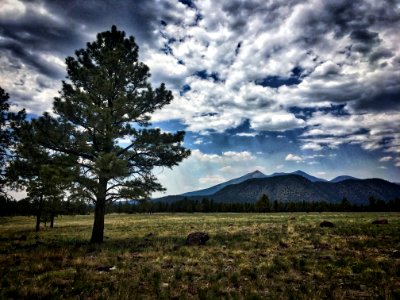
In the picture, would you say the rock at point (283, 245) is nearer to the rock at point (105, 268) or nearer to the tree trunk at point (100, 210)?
the rock at point (105, 268)

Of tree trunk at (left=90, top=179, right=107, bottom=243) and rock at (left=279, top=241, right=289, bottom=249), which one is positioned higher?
tree trunk at (left=90, top=179, right=107, bottom=243)

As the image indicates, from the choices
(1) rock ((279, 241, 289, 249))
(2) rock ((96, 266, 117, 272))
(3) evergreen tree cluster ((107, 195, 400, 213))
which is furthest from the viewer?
(3) evergreen tree cluster ((107, 195, 400, 213))

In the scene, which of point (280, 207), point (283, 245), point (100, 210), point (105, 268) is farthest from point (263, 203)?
point (105, 268)

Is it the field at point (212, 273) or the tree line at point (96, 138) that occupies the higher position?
the tree line at point (96, 138)

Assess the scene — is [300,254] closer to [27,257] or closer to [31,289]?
[31,289]

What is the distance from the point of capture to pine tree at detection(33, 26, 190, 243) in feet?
49.8

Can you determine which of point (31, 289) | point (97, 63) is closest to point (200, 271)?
point (31, 289)

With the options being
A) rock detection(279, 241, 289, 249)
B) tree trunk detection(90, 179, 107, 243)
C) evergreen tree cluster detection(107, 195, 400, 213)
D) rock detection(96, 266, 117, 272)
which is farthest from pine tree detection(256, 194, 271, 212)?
rock detection(96, 266, 117, 272)

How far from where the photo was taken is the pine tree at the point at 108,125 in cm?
1517

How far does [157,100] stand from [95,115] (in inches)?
174

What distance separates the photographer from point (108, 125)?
53.2ft

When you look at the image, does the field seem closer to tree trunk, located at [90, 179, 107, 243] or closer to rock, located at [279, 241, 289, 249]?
rock, located at [279, 241, 289, 249]

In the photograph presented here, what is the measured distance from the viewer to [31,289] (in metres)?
6.98

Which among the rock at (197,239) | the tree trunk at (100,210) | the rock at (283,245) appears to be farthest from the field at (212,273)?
the tree trunk at (100,210)
